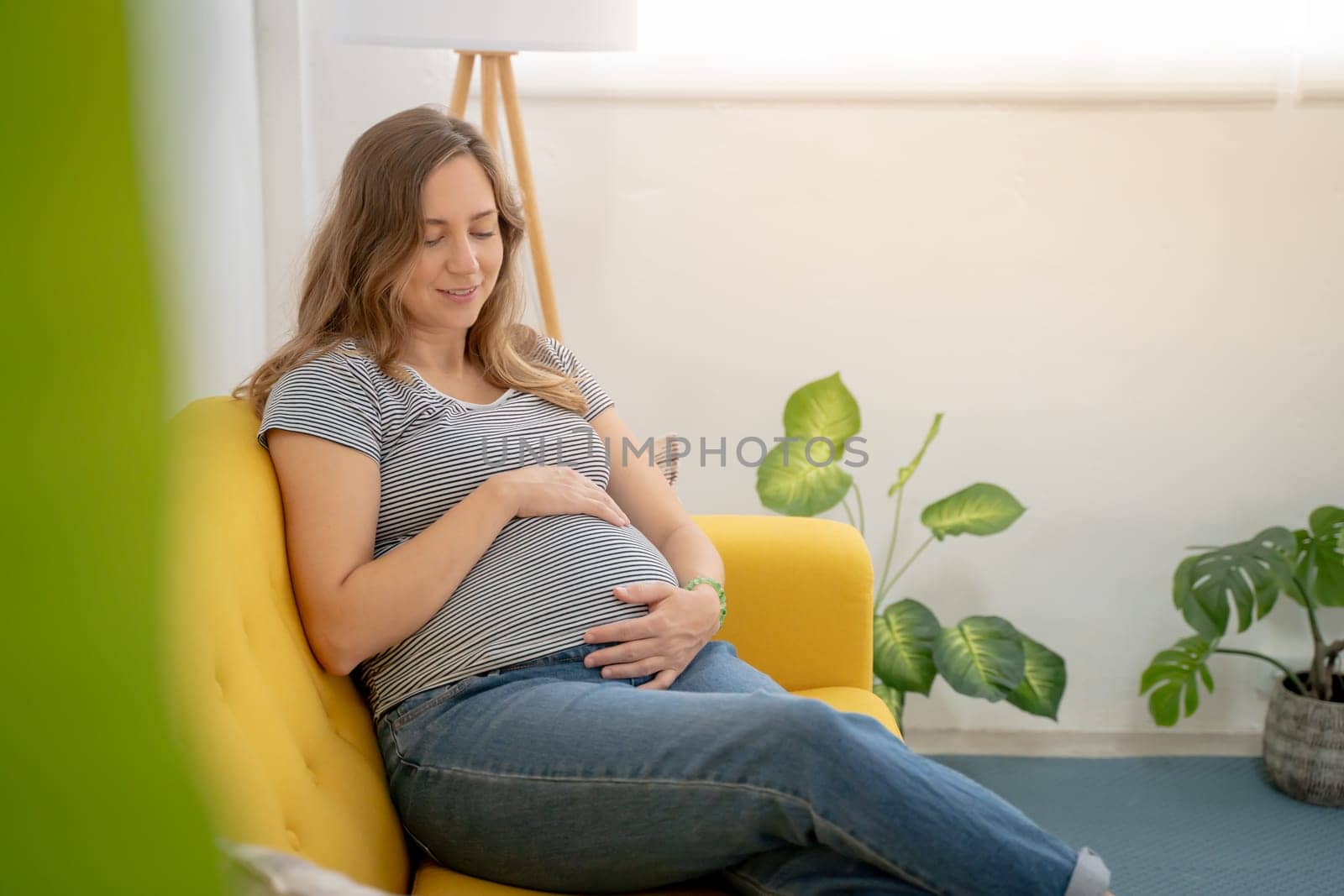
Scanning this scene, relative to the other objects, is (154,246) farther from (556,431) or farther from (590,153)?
(590,153)

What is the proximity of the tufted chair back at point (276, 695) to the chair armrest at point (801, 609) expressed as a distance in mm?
544

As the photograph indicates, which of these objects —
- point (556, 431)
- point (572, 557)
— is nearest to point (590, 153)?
point (556, 431)

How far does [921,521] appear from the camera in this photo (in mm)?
2215

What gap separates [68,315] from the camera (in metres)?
0.13

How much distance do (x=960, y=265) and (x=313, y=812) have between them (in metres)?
1.77

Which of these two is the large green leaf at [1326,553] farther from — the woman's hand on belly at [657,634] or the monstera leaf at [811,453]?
the woman's hand on belly at [657,634]

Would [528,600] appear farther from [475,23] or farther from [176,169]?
[176,169]

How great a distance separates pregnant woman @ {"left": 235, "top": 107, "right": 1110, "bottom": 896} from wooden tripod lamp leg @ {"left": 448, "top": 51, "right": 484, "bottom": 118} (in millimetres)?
488

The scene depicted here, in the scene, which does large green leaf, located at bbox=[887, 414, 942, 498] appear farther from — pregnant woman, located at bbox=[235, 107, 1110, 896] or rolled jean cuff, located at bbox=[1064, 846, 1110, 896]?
rolled jean cuff, located at bbox=[1064, 846, 1110, 896]

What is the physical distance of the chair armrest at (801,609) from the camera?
1636 millimetres

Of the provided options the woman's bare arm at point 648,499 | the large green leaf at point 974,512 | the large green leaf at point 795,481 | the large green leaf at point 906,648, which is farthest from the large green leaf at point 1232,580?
the woman's bare arm at point 648,499

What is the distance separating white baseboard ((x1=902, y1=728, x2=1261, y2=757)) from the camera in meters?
2.51

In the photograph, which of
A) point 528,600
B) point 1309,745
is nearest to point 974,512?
point 1309,745

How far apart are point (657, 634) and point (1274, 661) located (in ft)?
4.80
